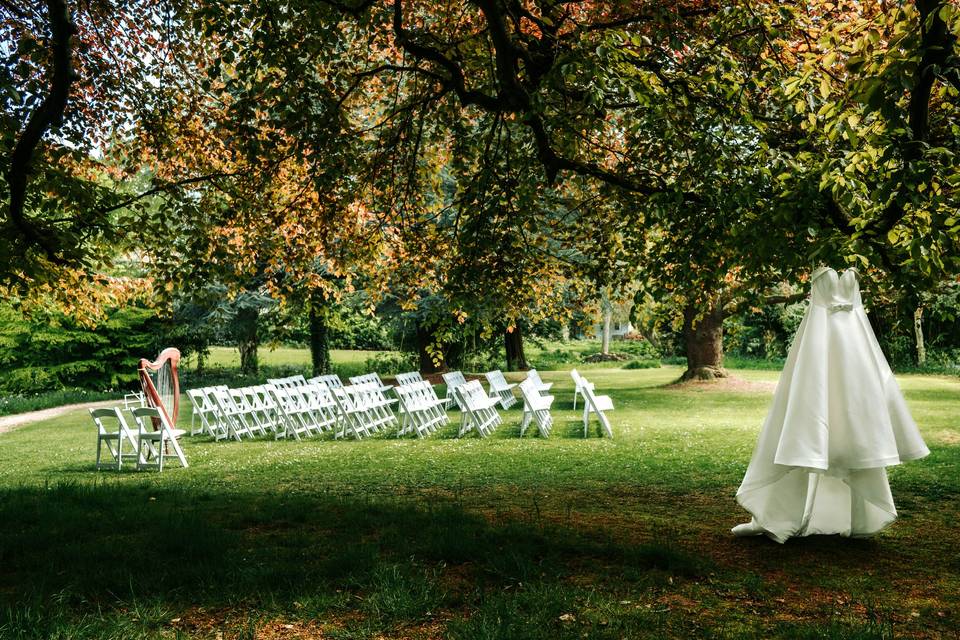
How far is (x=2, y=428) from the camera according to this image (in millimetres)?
18453

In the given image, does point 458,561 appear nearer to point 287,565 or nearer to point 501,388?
point 287,565

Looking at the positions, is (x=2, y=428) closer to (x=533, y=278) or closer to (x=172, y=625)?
(x=533, y=278)

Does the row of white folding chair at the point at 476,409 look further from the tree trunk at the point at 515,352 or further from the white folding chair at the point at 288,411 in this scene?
the tree trunk at the point at 515,352

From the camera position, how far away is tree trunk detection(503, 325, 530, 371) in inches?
1158

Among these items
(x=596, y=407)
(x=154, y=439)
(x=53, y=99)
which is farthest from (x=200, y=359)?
(x=53, y=99)

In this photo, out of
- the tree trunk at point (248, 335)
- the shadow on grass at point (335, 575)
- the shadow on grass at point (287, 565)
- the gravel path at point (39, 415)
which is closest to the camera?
the shadow on grass at point (335, 575)

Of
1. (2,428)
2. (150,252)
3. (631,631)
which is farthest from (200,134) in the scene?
(2,428)

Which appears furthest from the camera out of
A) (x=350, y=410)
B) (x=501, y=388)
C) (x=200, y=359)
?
(x=200, y=359)

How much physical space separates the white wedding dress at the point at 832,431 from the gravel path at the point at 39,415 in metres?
18.4

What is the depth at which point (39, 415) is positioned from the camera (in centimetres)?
2130

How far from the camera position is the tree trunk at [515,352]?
96.5ft

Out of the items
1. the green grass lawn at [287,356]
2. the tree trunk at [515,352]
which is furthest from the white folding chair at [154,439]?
the green grass lawn at [287,356]

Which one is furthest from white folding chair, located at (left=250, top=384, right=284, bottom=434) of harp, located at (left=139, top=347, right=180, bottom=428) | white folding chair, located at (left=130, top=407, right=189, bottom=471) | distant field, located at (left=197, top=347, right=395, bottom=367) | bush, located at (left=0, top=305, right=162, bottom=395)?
distant field, located at (left=197, top=347, right=395, bottom=367)

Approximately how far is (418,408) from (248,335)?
1689 cm
